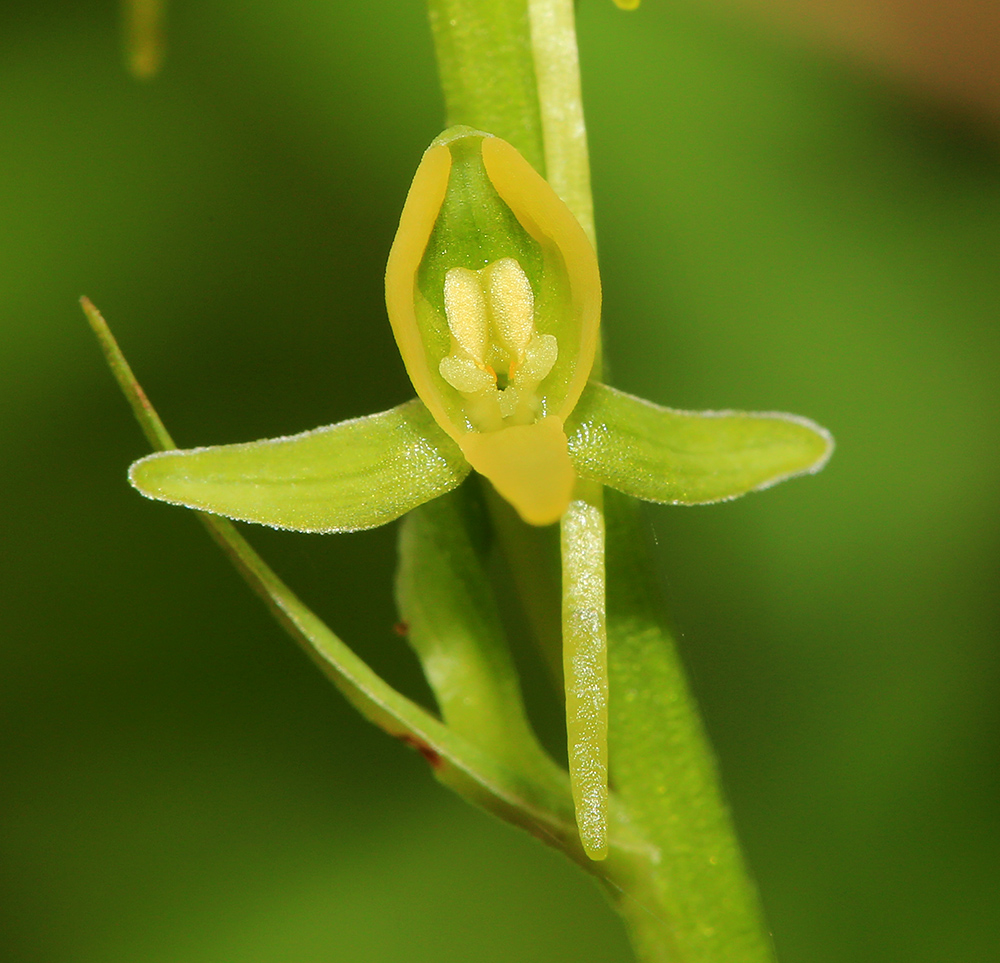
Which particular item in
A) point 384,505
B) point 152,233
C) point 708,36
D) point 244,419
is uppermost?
point 708,36

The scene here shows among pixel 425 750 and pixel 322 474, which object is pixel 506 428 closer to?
pixel 322 474

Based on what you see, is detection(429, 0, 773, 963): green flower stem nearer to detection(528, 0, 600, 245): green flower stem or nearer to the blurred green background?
detection(528, 0, 600, 245): green flower stem

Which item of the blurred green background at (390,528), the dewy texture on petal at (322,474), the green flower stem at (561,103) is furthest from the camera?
the blurred green background at (390,528)

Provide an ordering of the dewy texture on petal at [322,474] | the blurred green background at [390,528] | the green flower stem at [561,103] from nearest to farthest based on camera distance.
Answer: the dewy texture on petal at [322,474]
the green flower stem at [561,103]
the blurred green background at [390,528]

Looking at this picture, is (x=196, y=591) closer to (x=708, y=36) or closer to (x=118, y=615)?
(x=118, y=615)

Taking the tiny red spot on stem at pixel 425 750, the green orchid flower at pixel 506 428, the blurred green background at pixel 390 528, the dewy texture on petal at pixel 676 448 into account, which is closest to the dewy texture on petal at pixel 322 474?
the green orchid flower at pixel 506 428

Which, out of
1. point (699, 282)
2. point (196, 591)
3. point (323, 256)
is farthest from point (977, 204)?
point (196, 591)

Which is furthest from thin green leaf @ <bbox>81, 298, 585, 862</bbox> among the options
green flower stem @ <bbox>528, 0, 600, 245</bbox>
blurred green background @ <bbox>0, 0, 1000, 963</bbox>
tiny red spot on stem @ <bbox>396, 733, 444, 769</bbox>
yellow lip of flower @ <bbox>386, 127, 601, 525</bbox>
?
blurred green background @ <bbox>0, 0, 1000, 963</bbox>

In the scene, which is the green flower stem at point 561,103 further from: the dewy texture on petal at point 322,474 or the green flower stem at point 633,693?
the dewy texture on petal at point 322,474
